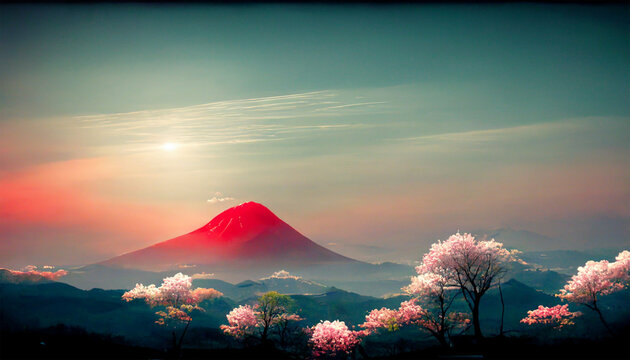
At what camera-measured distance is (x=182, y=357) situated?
16.7 metres

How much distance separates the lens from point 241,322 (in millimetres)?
19109

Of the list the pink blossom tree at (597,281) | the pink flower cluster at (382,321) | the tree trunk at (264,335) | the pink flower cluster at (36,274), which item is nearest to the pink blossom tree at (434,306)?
the pink flower cluster at (382,321)

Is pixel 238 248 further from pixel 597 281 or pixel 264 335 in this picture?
pixel 597 281

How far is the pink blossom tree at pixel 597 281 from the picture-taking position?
1850 cm

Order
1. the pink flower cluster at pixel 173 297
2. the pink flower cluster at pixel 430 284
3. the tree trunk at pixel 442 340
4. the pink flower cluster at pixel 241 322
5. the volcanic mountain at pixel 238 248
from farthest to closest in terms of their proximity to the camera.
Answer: the volcanic mountain at pixel 238 248, the pink flower cluster at pixel 173 297, the pink flower cluster at pixel 241 322, the pink flower cluster at pixel 430 284, the tree trunk at pixel 442 340

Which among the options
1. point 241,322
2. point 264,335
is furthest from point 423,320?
point 241,322

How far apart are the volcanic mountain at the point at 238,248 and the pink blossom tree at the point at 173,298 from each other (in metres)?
6.25

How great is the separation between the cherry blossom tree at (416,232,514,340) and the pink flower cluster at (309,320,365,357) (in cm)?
410

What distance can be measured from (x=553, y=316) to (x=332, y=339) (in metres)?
9.28

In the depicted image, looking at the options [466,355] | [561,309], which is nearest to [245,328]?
[466,355]

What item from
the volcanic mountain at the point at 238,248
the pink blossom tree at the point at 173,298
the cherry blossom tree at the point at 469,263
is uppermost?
the volcanic mountain at the point at 238,248

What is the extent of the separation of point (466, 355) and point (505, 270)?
3970mm

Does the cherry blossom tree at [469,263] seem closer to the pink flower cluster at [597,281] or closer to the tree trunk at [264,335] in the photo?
the pink flower cluster at [597,281]

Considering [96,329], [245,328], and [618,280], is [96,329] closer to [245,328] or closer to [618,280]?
[245,328]
